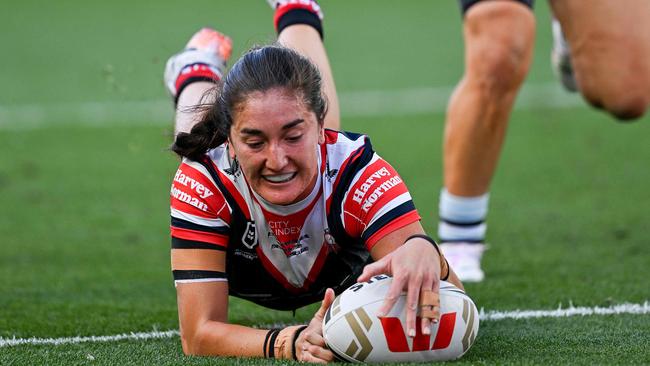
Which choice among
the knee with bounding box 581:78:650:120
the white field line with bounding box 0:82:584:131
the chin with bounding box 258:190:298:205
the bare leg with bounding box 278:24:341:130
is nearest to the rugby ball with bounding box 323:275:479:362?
the chin with bounding box 258:190:298:205

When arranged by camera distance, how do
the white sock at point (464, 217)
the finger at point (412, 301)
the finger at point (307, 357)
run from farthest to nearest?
the white sock at point (464, 217) → the finger at point (307, 357) → the finger at point (412, 301)

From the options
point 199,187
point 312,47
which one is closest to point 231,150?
point 199,187

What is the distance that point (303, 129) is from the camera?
142 inches

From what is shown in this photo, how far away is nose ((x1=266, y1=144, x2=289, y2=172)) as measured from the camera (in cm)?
355

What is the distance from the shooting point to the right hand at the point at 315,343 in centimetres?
355

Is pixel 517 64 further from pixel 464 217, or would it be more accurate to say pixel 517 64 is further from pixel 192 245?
pixel 192 245

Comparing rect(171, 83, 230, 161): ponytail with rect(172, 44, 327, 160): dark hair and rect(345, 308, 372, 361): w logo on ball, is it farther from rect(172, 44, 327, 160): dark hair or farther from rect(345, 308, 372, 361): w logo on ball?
rect(345, 308, 372, 361): w logo on ball

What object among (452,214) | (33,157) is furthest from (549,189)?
(33,157)

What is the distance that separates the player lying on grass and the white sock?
151 cm

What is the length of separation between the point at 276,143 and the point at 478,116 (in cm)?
199

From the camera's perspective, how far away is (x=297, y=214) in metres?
3.87

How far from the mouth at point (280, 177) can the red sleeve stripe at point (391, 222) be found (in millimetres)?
327

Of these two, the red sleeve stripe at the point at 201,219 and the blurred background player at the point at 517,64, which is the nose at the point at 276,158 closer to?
the red sleeve stripe at the point at 201,219

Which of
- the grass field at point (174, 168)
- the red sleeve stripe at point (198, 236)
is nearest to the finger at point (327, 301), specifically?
the grass field at point (174, 168)
